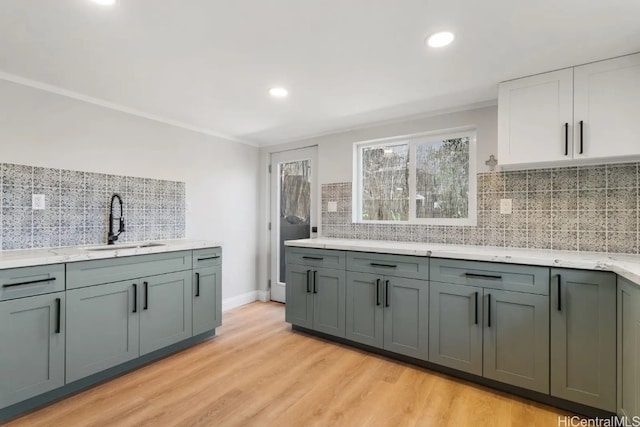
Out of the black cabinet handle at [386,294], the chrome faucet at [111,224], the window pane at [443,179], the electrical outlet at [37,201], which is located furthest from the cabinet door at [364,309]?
the electrical outlet at [37,201]

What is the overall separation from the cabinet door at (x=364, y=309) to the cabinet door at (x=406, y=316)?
0.06 metres

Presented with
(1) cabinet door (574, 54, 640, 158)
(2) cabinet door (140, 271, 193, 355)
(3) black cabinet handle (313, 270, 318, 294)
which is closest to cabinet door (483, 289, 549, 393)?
(1) cabinet door (574, 54, 640, 158)

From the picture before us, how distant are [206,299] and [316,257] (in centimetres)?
111

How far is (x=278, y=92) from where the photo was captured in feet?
8.34

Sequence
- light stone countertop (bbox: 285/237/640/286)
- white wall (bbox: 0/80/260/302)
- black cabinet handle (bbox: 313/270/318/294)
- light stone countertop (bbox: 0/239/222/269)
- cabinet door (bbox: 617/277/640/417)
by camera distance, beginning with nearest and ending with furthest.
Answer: cabinet door (bbox: 617/277/640/417) → light stone countertop (bbox: 285/237/640/286) → light stone countertop (bbox: 0/239/222/269) → white wall (bbox: 0/80/260/302) → black cabinet handle (bbox: 313/270/318/294)

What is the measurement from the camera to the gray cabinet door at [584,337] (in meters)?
1.75

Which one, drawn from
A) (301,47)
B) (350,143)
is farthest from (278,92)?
(350,143)

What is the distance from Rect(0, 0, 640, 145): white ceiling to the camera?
5.00ft

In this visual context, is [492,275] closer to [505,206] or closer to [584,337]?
[584,337]

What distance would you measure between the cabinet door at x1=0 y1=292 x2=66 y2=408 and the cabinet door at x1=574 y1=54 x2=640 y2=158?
11.6 ft

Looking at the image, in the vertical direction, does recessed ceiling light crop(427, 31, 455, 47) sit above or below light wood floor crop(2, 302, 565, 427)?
above

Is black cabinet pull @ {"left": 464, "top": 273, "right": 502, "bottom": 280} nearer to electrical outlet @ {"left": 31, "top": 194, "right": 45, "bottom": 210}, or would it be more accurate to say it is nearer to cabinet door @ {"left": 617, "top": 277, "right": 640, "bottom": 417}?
cabinet door @ {"left": 617, "top": 277, "right": 640, "bottom": 417}

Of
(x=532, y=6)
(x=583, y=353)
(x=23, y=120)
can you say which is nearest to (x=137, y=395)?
(x=23, y=120)

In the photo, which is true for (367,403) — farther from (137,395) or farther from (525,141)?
(525,141)
